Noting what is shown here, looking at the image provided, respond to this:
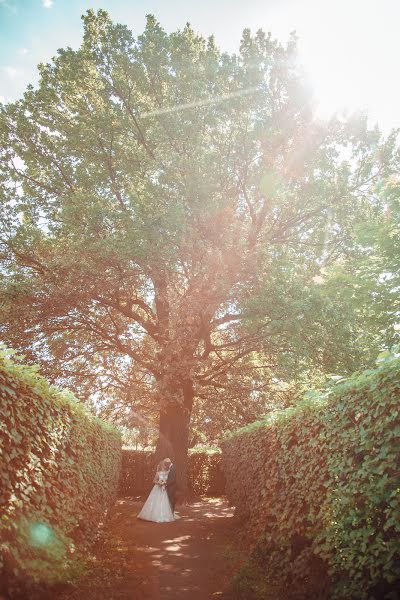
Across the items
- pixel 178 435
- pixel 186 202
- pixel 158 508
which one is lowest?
pixel 158 508

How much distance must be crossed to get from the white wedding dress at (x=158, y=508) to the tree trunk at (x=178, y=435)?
4269 mm

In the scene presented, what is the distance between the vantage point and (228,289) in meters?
14.3

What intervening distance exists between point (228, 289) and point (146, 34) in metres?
10.2

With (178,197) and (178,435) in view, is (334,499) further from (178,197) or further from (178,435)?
(178,435)

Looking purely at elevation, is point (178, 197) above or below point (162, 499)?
above

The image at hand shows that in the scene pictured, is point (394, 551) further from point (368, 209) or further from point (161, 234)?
point (368, 209)

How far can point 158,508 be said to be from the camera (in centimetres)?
1317

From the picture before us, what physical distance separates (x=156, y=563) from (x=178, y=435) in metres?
10.7

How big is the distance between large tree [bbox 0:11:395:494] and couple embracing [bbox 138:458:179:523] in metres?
3.10

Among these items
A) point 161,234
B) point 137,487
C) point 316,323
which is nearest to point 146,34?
point 161,234

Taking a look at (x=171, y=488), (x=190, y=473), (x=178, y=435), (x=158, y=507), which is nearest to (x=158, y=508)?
(x=158, y=507)

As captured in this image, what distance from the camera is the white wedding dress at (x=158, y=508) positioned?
12992 millimetres

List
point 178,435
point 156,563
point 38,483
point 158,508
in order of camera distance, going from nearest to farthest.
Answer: point 38,483 → point 156,563 → point 158,508 → point 178,435

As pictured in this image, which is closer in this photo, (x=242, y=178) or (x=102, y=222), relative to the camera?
(x=102, y=222)
